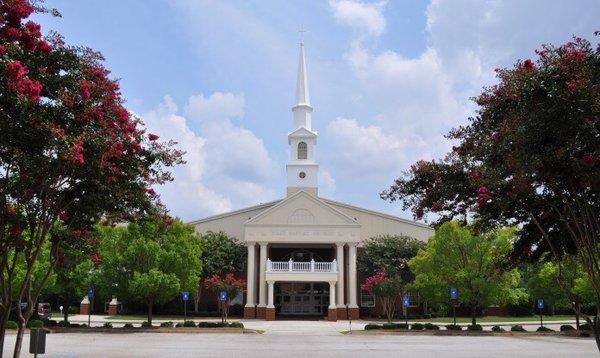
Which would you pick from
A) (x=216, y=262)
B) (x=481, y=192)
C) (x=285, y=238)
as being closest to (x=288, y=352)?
(x=481, y=192)

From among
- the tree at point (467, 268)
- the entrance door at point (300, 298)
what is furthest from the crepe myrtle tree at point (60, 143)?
the entrance door at point (300, 298)

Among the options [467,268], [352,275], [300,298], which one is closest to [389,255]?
[352,275]

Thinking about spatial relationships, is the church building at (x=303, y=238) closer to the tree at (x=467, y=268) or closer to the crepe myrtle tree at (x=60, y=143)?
the tree at (x=467, y=268)

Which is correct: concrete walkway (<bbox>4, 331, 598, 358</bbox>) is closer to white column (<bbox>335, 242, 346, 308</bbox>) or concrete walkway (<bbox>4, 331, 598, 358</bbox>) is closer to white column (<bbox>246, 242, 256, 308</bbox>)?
white column (<bbox>335, 242, 346, 308</bbox>)

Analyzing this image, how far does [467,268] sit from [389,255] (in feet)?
53.5

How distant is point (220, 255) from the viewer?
51.3 m

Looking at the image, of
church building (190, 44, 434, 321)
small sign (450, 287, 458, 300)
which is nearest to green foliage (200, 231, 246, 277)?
church building (190, 44, 434, 321)

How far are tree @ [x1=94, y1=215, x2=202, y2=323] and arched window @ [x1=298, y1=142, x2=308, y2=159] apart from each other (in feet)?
70.1

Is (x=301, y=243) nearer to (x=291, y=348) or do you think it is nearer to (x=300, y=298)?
(x=300, y=298)

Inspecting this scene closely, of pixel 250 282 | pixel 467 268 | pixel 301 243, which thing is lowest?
pixel 250 282

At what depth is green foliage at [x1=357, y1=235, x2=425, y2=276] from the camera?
50219mm

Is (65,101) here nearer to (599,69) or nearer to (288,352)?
(599,69)

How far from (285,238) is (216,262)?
22.7 ft

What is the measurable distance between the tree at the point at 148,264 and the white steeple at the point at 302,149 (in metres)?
20.5
